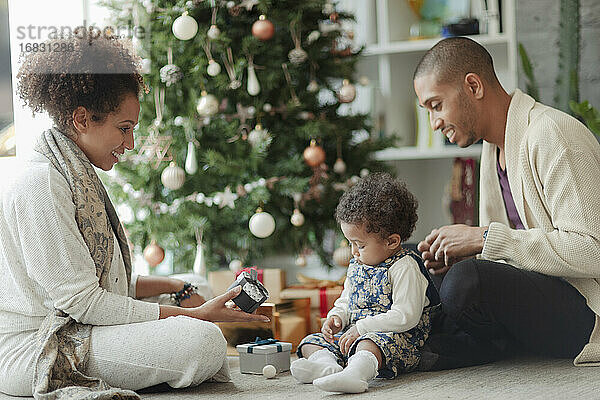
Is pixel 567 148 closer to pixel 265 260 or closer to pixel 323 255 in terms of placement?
pixel 323 255

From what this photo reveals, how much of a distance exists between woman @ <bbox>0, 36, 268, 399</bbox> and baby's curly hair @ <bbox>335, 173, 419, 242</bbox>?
13.2 inches

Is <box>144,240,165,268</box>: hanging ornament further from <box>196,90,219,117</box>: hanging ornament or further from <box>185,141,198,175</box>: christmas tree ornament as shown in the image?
<box>196,90,219,117</box>: hanging ornament

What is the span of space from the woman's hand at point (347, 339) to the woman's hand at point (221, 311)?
0.75 ft

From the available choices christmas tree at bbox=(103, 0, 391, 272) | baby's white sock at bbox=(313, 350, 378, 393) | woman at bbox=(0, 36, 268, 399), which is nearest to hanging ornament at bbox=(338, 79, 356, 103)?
christmas tree at bbox=(103, 0, 391, 272)

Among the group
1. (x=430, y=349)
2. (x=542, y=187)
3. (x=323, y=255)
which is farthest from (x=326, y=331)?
(x=323, y=255)

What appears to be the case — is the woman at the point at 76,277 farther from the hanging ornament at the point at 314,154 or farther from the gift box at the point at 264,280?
the hanging ornament at the point at 314,154

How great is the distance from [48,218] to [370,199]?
2.32 ft

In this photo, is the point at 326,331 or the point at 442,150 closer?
the point at 326,331

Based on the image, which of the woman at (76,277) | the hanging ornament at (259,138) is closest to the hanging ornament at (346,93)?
the hanging ornament at (259,138)

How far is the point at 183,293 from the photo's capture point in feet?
6.47

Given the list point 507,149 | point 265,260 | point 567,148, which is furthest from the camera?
point 265,260

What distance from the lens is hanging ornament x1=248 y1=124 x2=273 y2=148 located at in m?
2.53

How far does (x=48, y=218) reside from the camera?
5.02 ft

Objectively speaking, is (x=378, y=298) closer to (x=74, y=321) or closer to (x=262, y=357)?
(x=262, y=357)
